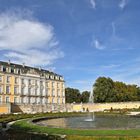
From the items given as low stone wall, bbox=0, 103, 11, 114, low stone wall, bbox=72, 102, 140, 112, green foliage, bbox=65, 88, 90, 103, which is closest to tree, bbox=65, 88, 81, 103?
green foliage, bbox=65, 88, 90, 103

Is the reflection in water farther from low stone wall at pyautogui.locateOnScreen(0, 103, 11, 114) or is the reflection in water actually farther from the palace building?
the palace building

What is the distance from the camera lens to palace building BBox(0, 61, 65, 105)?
197 feet

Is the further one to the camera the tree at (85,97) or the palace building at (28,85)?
the tree at (85,97)

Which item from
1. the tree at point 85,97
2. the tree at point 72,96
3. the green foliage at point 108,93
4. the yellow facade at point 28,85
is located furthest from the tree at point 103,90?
the tree at point 85,97

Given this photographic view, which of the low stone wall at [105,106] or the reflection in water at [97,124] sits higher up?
the low stone wall at [105,106]

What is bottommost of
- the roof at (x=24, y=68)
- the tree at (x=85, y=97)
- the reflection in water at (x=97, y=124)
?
the reflection in water at (x=97, y=124)

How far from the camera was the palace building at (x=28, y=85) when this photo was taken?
60.2m

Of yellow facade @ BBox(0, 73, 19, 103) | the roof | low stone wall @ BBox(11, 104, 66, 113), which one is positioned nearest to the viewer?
low stone wall @ BBox(11, 104, 66, 113)

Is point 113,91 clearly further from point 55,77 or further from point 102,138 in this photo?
point 102,138

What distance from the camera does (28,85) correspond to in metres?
65.8

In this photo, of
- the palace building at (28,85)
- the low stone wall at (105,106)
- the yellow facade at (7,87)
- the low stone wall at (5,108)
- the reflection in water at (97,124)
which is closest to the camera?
the reflection in water at (97,124)

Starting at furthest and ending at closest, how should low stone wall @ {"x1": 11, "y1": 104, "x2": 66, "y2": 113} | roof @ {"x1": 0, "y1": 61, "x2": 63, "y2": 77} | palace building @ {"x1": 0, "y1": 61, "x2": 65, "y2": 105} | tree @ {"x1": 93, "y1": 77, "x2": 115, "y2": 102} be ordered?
tree @ {"x1": 93, "y1": 77, "x2": 115, "y2": 102} < roof @ {"x1": 0, "y1": 61, "x2": 63, "y2": 77} < palace building @ {"x1": 0, "y1": 61, "x2": 65, "y2": 105} < low stone wall @ {"x1": 11, "y1": 104, "x2": 66, "y2": 113}

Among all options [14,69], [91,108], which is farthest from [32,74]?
[91,108]

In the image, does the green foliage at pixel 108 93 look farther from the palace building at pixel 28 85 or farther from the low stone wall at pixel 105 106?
the palace building at pixel 28 85
